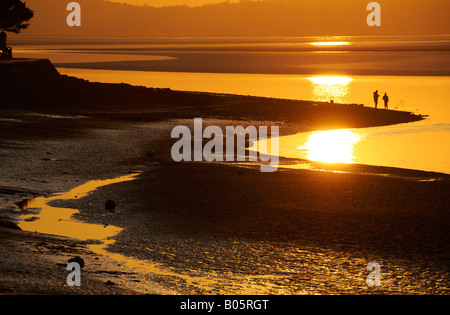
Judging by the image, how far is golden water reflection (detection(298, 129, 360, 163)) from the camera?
36.2 metres

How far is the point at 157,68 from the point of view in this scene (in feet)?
407

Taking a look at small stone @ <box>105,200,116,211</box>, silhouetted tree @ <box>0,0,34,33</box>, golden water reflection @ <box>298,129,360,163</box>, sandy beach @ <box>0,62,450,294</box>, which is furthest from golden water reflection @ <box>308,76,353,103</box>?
small stone @ <box>105,200,116,211</box>

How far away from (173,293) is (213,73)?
9701 centimetres

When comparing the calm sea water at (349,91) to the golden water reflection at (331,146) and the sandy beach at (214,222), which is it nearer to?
the golden water reflection at (331,146)

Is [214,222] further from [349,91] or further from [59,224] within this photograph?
[349,91]

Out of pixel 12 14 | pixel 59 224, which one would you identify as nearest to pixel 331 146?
pixel 59 224

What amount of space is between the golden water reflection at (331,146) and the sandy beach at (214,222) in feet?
9.28

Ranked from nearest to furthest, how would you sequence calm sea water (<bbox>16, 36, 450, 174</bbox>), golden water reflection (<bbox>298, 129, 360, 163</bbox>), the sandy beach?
the sandy beach → golden water reflection (<bbox>298, 129, 360, 163</bbox>) → calm sea water (<bbox>16, 36, 450, 174</bbox>)

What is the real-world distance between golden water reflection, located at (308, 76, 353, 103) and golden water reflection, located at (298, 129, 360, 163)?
2028cm

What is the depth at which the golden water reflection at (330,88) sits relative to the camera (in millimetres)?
72625

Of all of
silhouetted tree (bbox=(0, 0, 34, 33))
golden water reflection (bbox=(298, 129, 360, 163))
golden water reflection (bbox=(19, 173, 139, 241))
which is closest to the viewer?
golden water reflection (bbox=(19, 173, 139, 241))

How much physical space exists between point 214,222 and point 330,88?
64.6 m

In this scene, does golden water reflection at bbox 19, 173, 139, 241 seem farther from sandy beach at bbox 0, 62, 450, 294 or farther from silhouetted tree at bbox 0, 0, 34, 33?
silhouetted tree at bbox 0, 0, 34, 33
